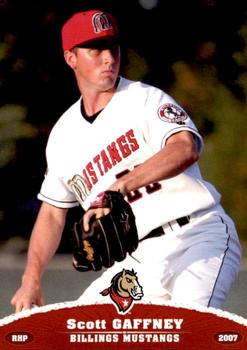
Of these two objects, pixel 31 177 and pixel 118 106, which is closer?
pixel 118 106

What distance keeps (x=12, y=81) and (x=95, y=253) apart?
99 cm

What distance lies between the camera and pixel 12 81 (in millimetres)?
4434

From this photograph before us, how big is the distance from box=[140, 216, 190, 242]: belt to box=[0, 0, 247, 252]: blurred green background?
0.47m

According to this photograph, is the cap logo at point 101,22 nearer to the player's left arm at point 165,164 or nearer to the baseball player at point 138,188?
the baseball player at point 138,188

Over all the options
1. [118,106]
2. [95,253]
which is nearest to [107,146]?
[118,106]

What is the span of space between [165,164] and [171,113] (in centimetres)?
35

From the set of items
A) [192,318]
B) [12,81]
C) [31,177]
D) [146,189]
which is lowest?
[192,318]

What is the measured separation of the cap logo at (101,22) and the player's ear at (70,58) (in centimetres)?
17

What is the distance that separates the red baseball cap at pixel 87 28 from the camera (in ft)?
13.3

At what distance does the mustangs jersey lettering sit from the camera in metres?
3.89

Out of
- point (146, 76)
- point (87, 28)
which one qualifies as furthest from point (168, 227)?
point (87, 28)

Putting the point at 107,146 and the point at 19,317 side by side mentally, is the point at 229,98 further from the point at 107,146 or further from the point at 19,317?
the point at 19,317

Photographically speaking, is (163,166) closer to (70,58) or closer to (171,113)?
(171,113)

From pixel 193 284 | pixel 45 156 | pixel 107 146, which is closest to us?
pixel 193 284
